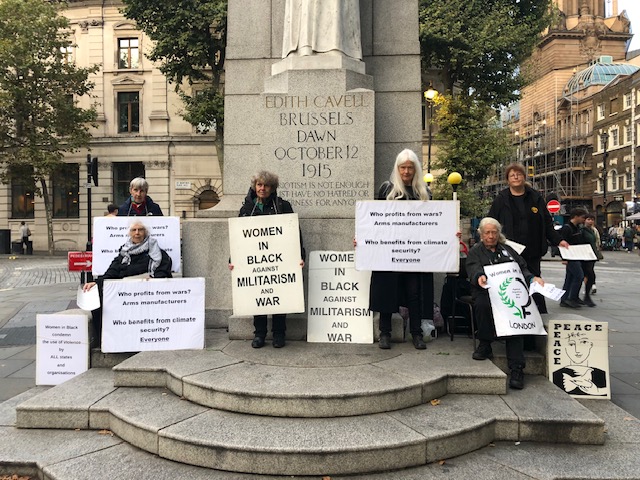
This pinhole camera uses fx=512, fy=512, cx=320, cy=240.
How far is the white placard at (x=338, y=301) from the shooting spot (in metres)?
Answer: 5.63

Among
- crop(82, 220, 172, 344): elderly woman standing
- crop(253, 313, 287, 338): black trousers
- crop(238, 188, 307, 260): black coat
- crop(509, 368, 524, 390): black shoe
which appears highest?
crop(238, 188, 307, 260): black coat

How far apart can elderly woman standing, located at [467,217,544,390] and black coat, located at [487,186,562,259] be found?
54cm

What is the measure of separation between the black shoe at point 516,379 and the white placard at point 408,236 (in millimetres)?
1134

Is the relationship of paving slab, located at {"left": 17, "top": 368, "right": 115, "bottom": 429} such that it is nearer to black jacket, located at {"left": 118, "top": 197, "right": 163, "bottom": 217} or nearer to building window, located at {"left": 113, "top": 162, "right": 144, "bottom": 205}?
black jacket, located at {"left": 118, "top": 197, "right": 163, "bottom": 217}

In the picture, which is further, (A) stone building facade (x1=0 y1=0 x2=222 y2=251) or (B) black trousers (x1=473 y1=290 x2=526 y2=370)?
(A) stone building facade (x1=0 y1=0 x2=222 y2=251)

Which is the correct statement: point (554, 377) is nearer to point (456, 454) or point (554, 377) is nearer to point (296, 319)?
point (456, 454)

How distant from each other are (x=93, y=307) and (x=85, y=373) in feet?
2.21

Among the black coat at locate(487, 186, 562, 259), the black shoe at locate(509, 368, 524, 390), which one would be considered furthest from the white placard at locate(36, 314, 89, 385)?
the black coat at locate(487, 186, 562, 259)

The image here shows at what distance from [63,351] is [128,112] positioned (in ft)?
112

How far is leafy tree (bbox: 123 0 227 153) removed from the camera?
24812 mm

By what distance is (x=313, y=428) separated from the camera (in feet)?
12.3

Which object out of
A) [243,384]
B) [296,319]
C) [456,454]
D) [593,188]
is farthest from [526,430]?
[593,188]

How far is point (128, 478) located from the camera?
339 centimetres

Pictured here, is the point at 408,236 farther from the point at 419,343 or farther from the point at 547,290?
the point at 547,290
